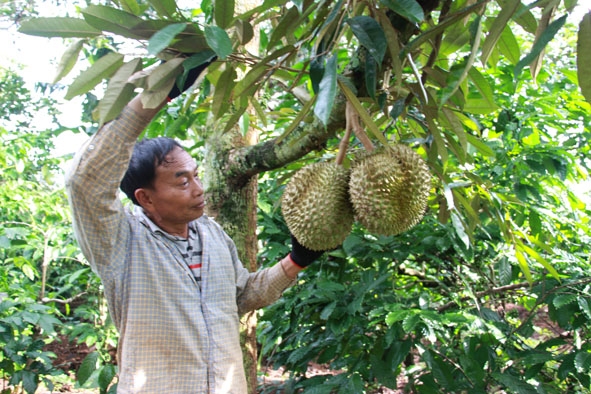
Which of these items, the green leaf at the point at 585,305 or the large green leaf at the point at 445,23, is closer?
the large green leaf at the point at 445,23

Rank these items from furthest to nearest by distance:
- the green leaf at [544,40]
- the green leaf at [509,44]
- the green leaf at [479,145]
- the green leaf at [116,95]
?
1. the green leaf at [479,145]
2. the green leaf at [509,44]
3. the green leaf at [116,95]
4. the green leaf at [544,40]

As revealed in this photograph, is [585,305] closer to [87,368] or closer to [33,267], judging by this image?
[87,368]

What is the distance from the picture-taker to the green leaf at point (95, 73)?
0.93 metres

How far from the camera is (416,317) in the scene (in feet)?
4.89

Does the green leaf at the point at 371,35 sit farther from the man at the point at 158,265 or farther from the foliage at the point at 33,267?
the foliage at the point at 33,267

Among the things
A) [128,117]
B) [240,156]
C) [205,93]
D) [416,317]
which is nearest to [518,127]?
[416,317]

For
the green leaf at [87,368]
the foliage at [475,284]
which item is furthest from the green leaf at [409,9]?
the green leaf at [87,368]

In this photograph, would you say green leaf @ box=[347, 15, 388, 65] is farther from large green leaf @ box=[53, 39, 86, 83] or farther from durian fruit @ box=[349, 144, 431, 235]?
large green leaf @ box=[53, 39, 86, 83]

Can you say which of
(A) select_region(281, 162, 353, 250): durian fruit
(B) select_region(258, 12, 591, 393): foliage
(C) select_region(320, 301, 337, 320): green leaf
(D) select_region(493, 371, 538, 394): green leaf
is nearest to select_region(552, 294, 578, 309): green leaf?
(B) select_region(258, 12, 591, 393): foliage

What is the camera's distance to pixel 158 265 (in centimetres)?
142

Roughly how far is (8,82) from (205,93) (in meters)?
6.84

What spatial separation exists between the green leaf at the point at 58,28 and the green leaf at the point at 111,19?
0.05 m

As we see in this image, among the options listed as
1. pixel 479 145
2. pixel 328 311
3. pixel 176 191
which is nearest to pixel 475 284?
pixel 328 311

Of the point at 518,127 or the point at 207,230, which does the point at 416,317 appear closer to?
the point at 207,230
